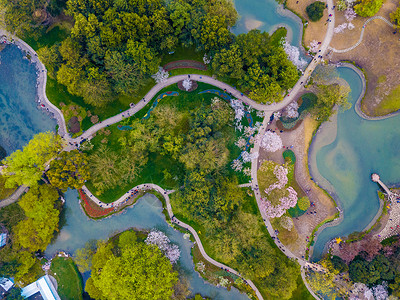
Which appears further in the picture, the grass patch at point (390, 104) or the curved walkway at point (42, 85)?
the curved walkway at point (42, 85)

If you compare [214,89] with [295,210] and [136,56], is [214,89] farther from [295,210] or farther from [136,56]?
[295,210]

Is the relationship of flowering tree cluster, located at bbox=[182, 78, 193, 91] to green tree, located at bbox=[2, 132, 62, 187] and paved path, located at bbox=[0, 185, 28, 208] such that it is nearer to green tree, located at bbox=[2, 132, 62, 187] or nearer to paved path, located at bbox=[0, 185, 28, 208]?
green tree, located at bbox=[2, 132, 62, 187]

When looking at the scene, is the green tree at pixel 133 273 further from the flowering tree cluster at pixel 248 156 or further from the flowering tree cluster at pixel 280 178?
the flowering tree cluster at pixel 280 178

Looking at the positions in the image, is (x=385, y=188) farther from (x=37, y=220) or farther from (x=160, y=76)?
(x=37, y=220)

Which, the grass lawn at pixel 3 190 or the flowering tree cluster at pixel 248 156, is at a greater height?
the flowering tree cluster at pixel 248 156

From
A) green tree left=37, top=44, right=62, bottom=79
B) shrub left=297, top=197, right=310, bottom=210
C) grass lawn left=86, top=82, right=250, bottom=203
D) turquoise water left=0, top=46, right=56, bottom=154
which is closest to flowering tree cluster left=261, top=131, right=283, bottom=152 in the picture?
grass lawn left=86, top=82, right=250, bottom=203

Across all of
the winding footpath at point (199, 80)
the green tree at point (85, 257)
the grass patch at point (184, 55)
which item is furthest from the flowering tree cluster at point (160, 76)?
the green tree at point (85, 257)

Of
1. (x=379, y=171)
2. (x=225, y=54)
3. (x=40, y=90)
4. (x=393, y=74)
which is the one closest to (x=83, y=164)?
(x=40, y=90)
